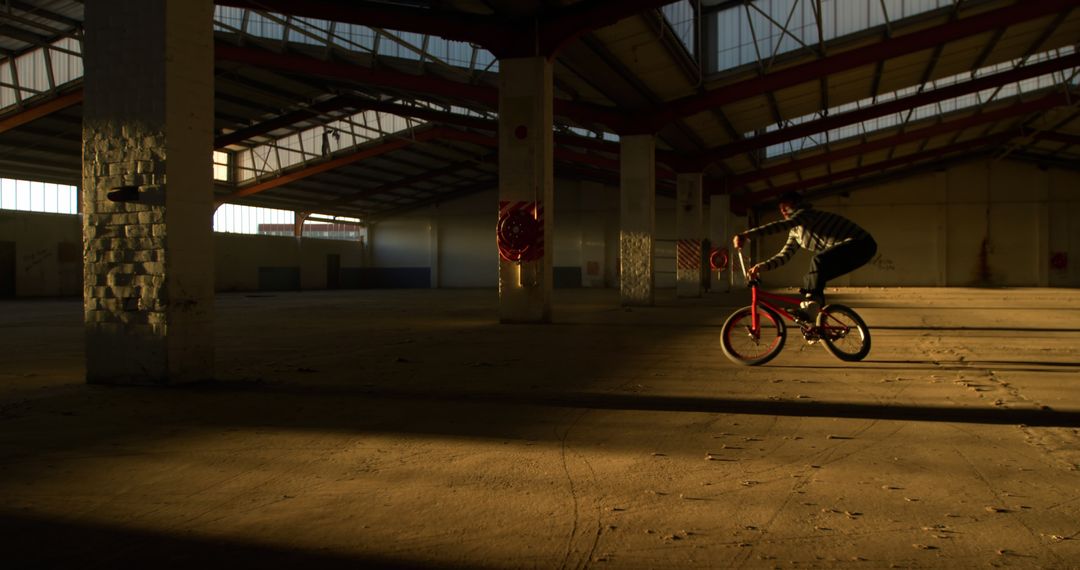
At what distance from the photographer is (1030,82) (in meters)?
27.6

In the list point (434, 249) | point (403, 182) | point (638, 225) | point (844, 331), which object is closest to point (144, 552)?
point (844, 331)

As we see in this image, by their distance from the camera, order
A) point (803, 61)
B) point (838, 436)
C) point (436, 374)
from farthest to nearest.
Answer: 1. point (803, 61)
2. point (436, 374)
3. point (838, 436)

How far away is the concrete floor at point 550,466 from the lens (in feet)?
8.92

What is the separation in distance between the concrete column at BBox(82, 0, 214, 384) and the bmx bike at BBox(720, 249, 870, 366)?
17.4ft

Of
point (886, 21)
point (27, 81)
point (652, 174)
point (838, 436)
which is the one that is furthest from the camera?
point (27, 81)

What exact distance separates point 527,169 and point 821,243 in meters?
7.41

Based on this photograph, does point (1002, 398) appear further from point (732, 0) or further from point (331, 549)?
point (732, 0)

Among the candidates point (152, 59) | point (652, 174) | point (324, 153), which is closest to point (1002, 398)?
point (152, 59)

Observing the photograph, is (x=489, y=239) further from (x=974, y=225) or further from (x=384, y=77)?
(x=974, y=225)

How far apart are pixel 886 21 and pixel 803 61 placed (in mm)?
2140

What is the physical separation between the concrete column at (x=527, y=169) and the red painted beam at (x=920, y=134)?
69.8 ft

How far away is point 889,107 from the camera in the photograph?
78.9ft

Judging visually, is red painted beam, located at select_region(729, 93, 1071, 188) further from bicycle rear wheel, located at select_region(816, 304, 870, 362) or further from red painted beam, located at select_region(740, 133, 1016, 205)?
bicycle rear wheel, located at select_region(816, 304, 870, 362)

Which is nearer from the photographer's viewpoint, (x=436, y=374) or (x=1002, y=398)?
(x=1002, y=398)
